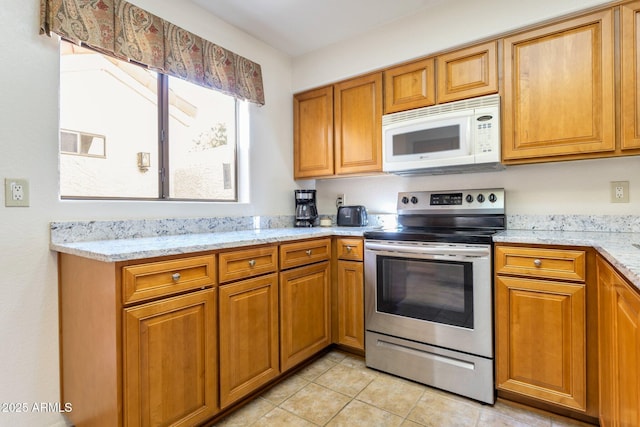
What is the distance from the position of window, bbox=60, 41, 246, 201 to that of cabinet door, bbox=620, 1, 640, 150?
237 cm

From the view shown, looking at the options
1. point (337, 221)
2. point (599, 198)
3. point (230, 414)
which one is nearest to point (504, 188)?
point (599, 198)

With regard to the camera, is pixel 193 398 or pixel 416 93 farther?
pixel 416 93

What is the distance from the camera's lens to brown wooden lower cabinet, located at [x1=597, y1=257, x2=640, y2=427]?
91cm

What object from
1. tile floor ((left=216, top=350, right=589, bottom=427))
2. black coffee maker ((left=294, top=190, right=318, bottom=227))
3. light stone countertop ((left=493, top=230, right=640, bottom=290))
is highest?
black coffee maker ((left=294, top=190, right=318, bottom=227))

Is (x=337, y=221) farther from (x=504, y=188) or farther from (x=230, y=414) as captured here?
(x=230, y=414)

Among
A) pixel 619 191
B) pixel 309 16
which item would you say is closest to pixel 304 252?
pixel 309 16

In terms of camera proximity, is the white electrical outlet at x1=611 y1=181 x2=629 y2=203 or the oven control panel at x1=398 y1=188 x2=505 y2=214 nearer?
the white electrical outlet at x1=611 y1=181 x2=629 y2=203

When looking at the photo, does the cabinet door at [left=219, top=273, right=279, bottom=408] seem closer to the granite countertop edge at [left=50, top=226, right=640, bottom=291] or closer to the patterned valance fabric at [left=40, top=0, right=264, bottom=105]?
the granite countertop edge at [left=50, top=226, right=640, bottom=291]

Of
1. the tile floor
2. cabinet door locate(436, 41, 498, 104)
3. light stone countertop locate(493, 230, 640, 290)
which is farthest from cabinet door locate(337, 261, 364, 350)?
cabinet door locate(436, 41, 498, 104)

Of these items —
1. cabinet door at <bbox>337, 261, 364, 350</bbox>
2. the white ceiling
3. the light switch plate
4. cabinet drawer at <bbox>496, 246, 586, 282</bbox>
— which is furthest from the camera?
cabinet door at <bbox>337, 261, 364, 350</bbox>

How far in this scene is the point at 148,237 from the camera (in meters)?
1.87

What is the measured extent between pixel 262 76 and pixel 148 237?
1.58 metres

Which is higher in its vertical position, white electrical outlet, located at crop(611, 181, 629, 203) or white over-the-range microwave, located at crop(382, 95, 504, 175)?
white over-the-range microwave, located at crop(382, 95, 504, 175)

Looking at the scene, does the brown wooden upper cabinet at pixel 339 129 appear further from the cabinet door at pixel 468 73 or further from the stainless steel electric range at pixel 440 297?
the stainless steel electric range at pixel 440 297
